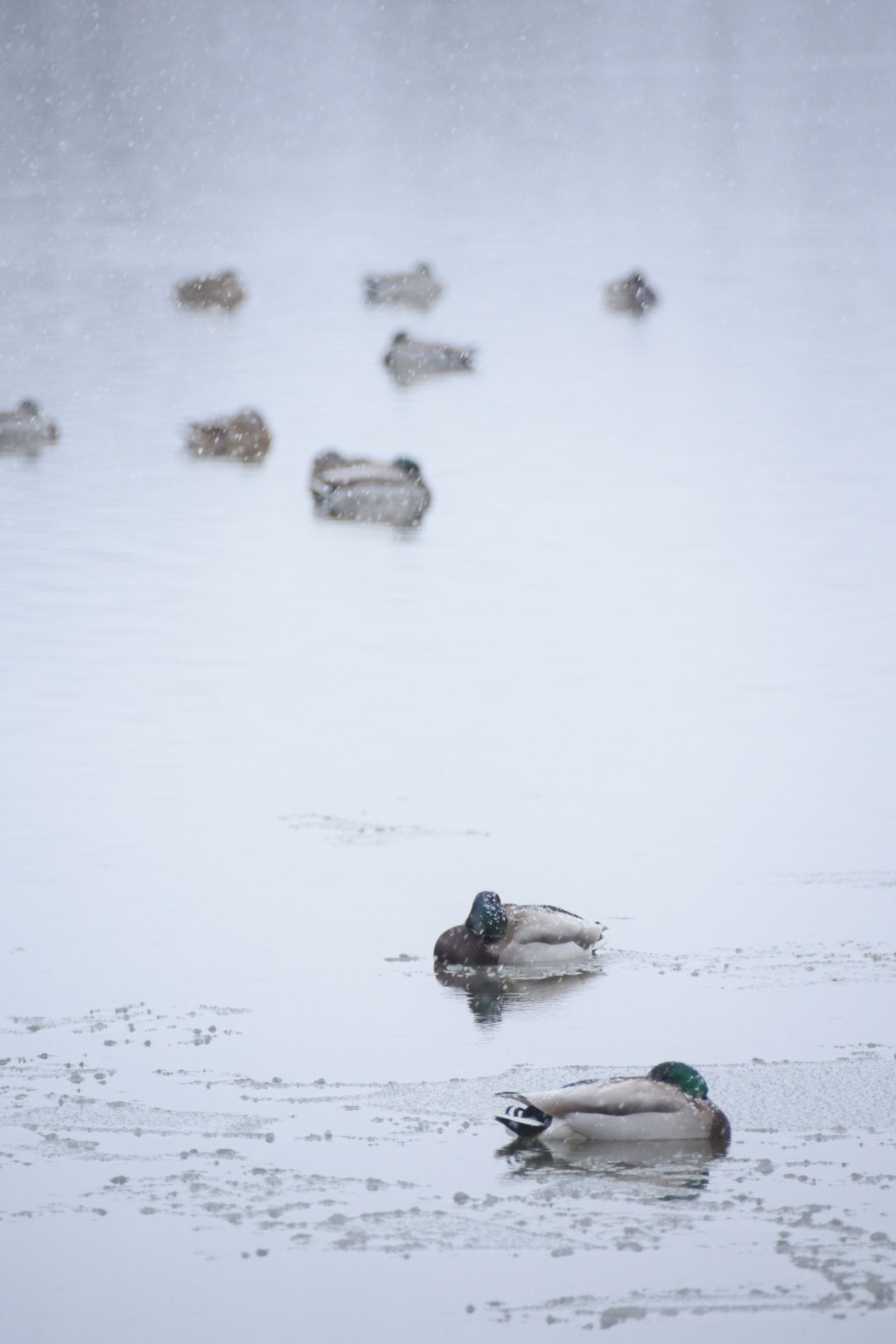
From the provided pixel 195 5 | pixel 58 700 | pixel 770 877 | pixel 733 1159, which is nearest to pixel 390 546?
pixel 58 700

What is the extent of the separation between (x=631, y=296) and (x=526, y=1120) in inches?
1028

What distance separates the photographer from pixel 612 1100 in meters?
6.99

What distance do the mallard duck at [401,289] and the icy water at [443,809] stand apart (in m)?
0.22

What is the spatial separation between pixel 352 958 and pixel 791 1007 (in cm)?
158

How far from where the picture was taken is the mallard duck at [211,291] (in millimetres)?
31812

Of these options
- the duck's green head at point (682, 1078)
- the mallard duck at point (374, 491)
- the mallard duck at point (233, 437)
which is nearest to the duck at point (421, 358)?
the mallard duck at point (233, 437)

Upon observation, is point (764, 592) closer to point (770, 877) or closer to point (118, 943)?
point (770, 877)

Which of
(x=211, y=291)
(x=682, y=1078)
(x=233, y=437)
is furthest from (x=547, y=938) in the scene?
(x=211, y=291)

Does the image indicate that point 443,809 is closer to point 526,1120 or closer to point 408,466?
point 526,1120

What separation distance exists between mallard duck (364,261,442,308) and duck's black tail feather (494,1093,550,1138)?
87.5 feet

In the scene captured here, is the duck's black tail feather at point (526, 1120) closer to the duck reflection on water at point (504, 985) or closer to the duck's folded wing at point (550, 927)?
the duck reflection on water at point (504, 985)

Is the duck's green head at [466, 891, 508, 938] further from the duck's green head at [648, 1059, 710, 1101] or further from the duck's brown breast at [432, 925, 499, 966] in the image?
the duck's green head at [648, 1059, 710, 1101]

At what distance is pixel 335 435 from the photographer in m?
22.5

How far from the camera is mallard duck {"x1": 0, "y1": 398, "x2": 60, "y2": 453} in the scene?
859 inches
